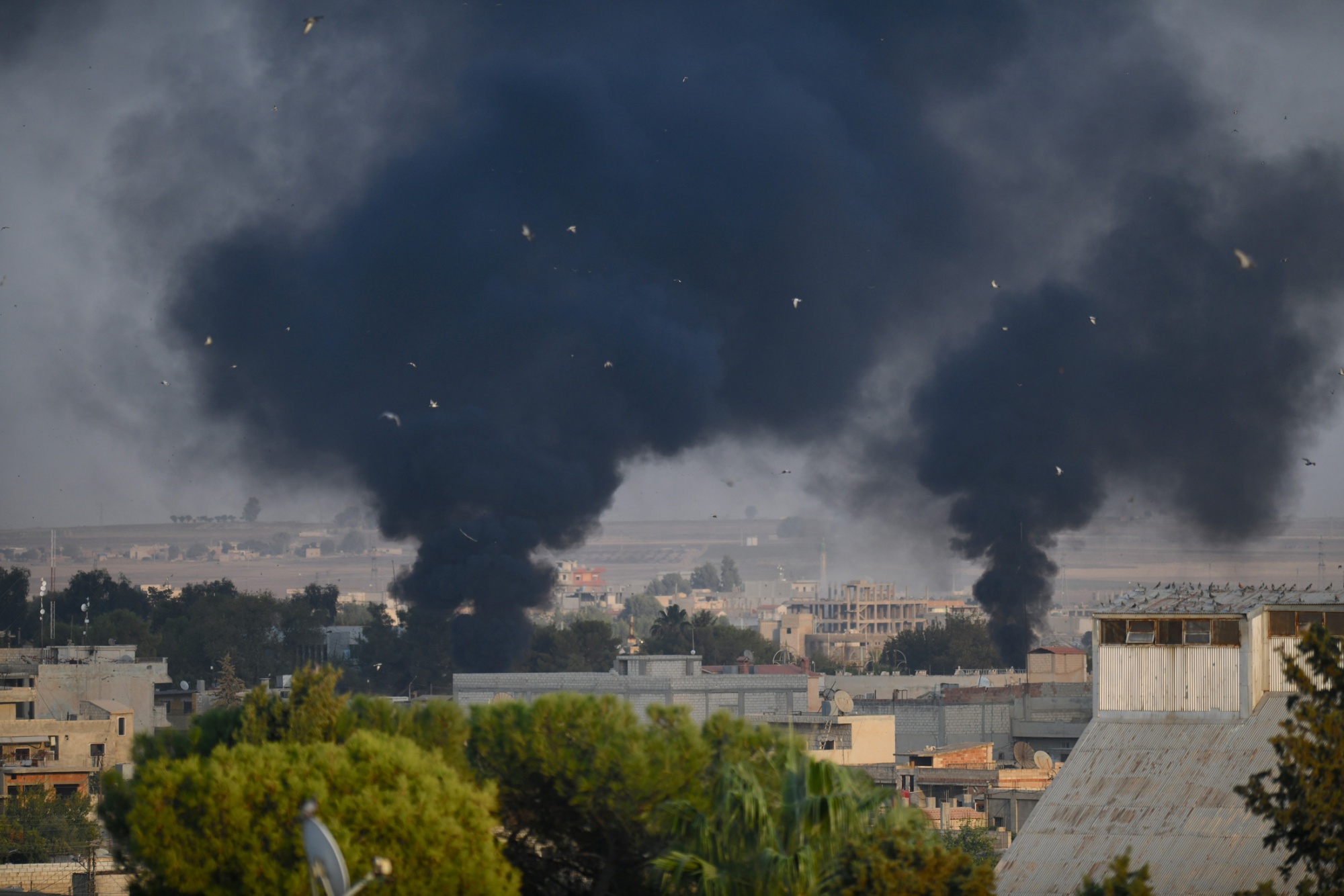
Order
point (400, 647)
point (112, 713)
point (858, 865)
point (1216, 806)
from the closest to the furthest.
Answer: point (858, 865) → point (1216, 806) → point (112, 713) → point (400, 647)

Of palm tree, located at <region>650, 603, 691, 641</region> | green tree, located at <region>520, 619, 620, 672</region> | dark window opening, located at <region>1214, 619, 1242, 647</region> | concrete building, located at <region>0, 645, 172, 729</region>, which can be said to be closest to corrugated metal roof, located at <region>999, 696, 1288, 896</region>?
dark window opening, located at <region>1214, 619, 1242, 647</region>

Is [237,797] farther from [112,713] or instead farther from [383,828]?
[112,713]

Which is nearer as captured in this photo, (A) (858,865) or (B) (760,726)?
(A) (858,865)

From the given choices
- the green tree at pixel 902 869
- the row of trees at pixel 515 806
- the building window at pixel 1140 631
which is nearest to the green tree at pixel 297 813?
the row of trees at pixel 515 806

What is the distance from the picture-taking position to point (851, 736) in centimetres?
4925

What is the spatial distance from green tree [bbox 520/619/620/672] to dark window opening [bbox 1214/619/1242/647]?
63.7 m

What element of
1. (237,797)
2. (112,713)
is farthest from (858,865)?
(112,713)

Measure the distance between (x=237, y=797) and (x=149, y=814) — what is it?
41.0 inches

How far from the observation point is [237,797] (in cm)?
1552

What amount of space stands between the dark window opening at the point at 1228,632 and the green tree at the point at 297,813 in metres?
12.0

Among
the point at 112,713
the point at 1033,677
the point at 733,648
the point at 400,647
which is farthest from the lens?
the point at 733,648

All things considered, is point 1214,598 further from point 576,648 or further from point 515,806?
point 576,648

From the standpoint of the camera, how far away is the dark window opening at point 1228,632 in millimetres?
23828

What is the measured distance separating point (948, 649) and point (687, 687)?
4981 centimetres
